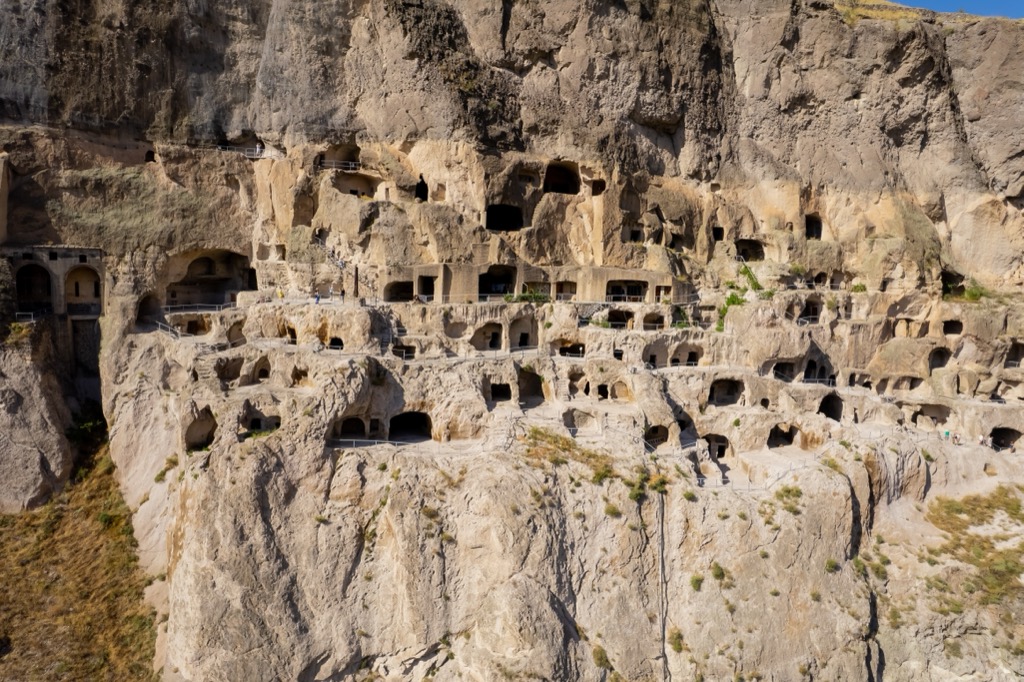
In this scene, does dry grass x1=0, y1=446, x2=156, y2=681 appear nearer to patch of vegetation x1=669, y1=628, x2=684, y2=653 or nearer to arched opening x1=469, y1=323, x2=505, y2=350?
arched opening x1=469, y1=323, x2=505, y2=350

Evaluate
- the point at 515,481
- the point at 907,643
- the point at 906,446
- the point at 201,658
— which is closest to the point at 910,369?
the point at 906,446

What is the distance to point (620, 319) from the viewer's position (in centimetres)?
3341

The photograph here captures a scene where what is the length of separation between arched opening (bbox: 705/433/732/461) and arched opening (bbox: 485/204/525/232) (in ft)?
Answer: 50.4

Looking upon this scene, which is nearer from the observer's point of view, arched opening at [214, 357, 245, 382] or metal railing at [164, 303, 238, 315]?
arched opening at [214, 357, 245, 382]

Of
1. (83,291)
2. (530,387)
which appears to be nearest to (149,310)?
(83,291)

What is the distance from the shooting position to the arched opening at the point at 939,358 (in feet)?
118

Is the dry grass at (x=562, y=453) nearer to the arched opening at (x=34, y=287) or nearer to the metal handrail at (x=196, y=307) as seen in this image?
the metal handrail at (x=196, y=307)

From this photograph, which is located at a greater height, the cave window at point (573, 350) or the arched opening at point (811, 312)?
the arched opening at point (811, 312)

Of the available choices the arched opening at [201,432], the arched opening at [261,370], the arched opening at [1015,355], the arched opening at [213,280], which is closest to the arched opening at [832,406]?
the arched opening at [1015,355]

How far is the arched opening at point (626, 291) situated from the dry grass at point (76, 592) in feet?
80.9

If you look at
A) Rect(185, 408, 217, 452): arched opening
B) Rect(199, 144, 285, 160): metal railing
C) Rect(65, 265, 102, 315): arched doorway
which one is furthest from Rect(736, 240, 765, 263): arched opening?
Rect(65, 265, 102, 315): arched doorway

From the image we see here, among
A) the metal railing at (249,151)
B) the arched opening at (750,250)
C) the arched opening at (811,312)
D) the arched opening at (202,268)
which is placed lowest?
the arched opening at (811,312)

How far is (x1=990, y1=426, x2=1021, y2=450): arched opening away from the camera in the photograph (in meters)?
31.2

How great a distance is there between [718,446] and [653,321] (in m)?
7.21
